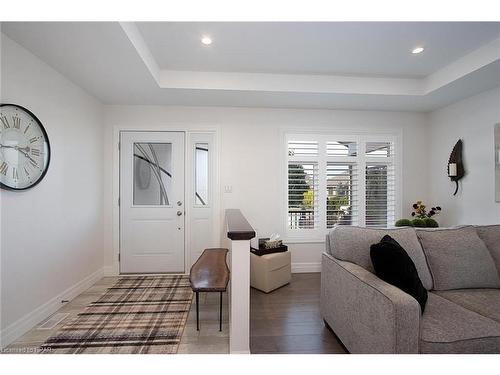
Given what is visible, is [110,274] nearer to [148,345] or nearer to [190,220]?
[190,220]

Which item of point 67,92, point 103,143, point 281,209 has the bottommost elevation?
point 281,209

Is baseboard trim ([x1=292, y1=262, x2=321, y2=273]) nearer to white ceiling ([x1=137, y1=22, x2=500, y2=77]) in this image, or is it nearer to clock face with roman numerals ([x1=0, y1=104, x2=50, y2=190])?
white ceiling ([x1=137, y1=22, x2=500, y2=77])

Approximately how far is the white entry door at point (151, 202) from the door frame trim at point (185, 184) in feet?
0.18

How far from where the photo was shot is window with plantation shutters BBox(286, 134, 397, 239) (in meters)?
3.48

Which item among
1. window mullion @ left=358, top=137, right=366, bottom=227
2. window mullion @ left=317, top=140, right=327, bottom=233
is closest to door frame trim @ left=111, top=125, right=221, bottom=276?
window mullion @ left=317, top=140, right=327, bottom=233

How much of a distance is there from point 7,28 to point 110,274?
2.91m

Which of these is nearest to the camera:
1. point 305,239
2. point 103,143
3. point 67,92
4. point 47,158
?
point 47,158

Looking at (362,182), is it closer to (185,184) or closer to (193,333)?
(185,184)

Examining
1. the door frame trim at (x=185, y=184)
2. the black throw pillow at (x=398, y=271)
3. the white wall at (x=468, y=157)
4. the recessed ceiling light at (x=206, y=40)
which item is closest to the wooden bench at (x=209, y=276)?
the door frame trim at (x=185, y=184)

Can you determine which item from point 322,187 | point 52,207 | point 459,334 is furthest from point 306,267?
point 52,207

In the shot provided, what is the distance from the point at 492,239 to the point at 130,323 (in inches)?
128

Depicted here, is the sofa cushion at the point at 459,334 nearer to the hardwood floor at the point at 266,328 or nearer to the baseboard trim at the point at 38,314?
the hardwood floor at the point at 266,328

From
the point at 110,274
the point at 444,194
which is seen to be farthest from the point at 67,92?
the point at 444,194
